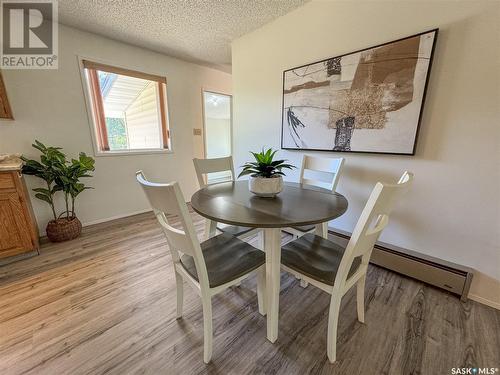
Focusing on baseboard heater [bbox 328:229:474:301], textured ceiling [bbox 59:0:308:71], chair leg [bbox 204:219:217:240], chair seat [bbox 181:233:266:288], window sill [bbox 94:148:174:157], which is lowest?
baseboard heater [bbox 328:229:474:301]

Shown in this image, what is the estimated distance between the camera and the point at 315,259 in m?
1.15

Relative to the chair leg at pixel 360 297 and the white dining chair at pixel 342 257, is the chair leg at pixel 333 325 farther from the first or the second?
the chair leg at pixel 360 297

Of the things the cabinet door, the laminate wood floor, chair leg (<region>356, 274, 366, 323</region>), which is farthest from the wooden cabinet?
chair leg (<region>356, 274, 366, 323</region>)

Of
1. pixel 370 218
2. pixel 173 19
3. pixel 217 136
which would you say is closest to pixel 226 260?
pixel 370 218

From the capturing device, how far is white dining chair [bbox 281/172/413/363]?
2.78 feet

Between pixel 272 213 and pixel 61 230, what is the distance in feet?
8.24

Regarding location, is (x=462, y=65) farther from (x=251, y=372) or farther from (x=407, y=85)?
(x=251, y=372)

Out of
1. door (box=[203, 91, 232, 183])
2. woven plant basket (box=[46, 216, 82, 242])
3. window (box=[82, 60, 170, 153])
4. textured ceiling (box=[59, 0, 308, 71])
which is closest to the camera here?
A: textured ceiling (box=[59, 0, 308, 71])

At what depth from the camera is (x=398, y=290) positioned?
152 cm

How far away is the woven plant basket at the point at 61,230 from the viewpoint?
7.38 ft

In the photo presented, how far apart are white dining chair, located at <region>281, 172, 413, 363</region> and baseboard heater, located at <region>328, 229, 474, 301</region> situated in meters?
0.63

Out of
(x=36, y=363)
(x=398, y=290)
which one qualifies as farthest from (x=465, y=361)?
(x=36, y=363)

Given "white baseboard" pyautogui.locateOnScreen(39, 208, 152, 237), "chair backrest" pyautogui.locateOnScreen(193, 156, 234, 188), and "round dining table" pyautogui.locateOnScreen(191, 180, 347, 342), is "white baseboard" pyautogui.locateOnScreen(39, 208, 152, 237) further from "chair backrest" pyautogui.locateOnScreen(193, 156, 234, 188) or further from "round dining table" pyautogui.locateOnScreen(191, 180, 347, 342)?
"round dining table" pyautogui.locateOnScreen(191, 180, 347, 342)

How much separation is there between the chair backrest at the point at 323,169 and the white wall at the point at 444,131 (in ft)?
0.60
